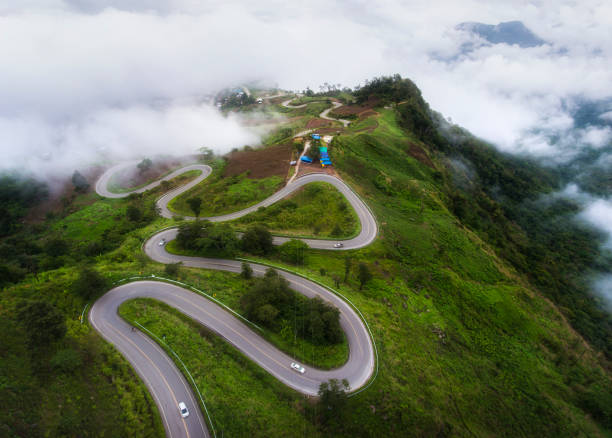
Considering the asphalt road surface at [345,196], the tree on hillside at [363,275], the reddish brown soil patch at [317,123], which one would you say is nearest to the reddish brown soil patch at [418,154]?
the asphalt road surface at [345,196]

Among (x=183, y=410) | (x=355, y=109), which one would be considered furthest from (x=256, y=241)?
(x=355, y=109)

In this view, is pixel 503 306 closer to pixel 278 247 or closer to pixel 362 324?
pixel 362 324

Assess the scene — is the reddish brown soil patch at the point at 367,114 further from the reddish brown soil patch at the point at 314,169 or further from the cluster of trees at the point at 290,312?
the cluster of trees at the point at 290,312

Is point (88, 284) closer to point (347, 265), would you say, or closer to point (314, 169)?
point (347, 265)

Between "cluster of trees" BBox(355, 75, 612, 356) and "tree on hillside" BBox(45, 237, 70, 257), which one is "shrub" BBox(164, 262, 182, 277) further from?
"cluster of trees" BBox(355, 75, 612, 356)

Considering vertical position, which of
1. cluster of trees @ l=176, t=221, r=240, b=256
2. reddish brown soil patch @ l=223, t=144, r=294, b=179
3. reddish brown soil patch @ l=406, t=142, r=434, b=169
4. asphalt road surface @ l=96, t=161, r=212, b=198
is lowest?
asphalt road surface @ l=96, t=161, r=212, b=198

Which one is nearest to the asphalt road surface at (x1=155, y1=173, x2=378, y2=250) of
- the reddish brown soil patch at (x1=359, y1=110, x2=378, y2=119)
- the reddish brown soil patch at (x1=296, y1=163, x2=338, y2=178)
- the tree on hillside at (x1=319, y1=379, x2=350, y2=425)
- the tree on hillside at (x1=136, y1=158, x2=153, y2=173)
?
the reddish brown soil patch at (x1=296, y1=163, x2=338, y2=178)

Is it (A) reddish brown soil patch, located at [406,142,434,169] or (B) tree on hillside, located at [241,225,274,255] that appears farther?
(A) reddish brown soil patch, located at [406,142,434,169]

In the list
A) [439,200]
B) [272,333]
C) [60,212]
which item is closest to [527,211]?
[439,200]
